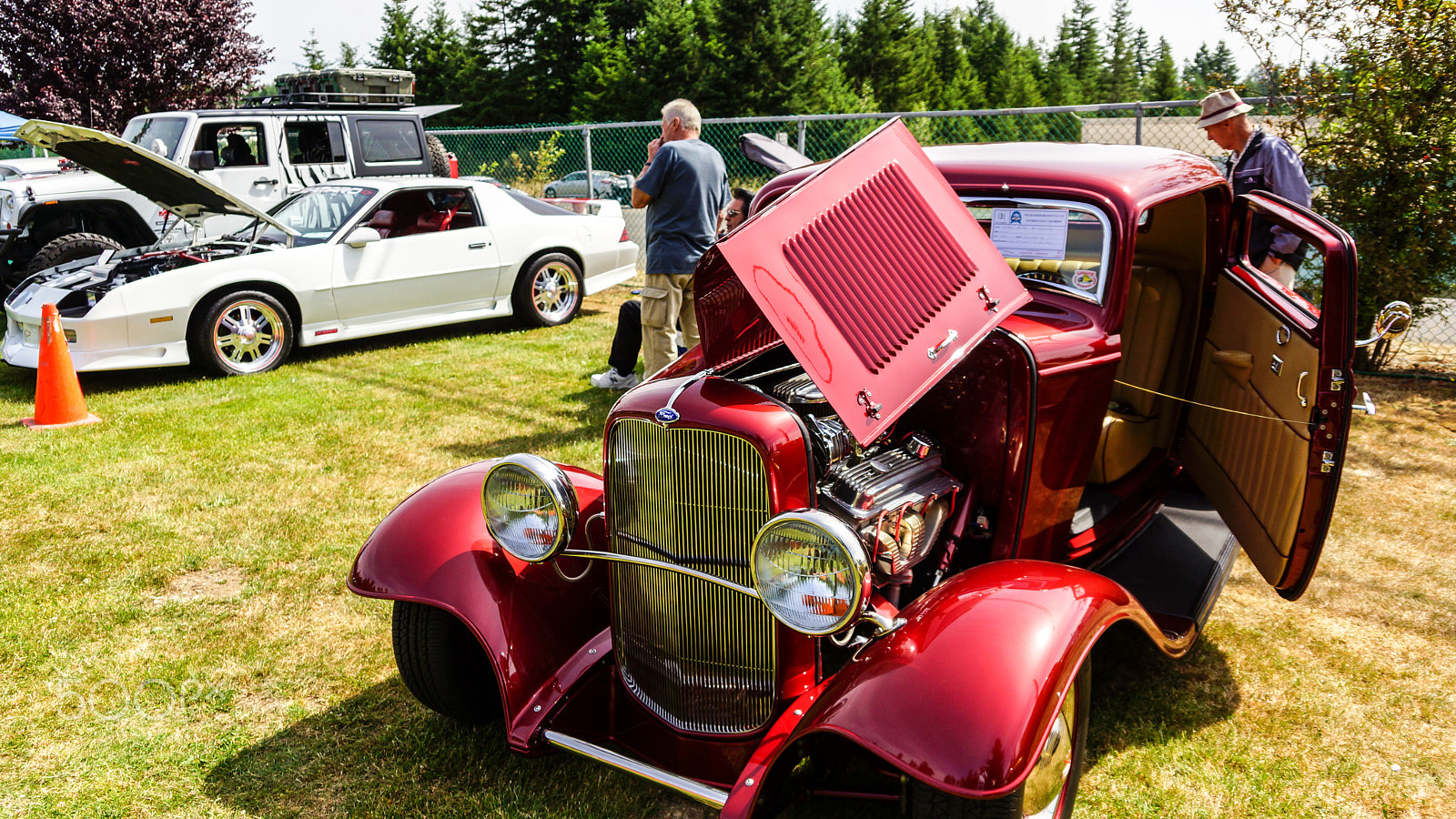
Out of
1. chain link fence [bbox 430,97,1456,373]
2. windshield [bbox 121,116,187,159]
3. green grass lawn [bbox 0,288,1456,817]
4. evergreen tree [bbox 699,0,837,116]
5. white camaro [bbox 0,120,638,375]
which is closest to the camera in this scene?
green grass lawn [bbox 0,288,1456,817]

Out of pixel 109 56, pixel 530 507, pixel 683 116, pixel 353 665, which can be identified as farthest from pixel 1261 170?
pixel 109 56

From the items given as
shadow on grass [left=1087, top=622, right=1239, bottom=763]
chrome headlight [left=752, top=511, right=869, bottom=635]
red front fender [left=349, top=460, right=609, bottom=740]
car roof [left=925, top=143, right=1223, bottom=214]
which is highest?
car roof [left=925, top=143, right=1223, bottom=214]

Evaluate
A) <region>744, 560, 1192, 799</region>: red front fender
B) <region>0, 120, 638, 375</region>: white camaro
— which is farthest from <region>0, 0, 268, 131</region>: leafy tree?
<region>744, 560, 1192, 799</region>: red front fender

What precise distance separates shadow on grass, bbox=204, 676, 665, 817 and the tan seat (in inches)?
92.8

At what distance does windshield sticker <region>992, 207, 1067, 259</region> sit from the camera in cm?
323

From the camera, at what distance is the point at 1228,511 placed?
3.69m

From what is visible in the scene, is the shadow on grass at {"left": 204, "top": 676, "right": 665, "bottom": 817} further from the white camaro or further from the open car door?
the white camaro

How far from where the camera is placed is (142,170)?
23.9ft

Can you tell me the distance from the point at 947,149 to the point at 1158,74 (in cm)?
7693

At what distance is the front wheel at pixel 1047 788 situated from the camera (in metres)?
2.08

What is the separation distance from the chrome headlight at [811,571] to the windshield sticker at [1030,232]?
159 cm

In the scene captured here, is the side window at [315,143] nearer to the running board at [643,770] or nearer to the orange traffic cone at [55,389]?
the orange traffic cone at [55,389]

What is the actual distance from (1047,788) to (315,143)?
1050 cm

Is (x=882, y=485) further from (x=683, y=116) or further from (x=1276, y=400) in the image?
(x=683, y=116)
